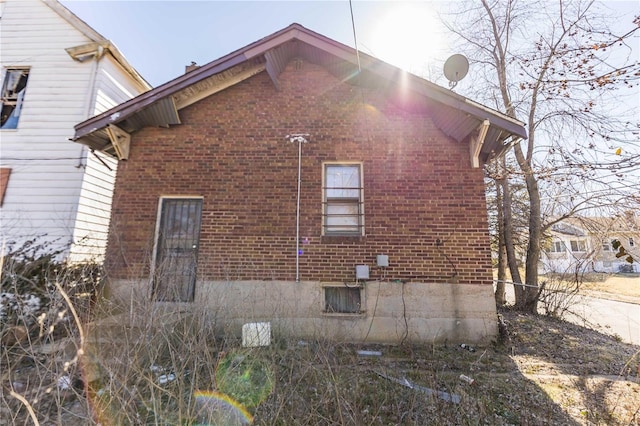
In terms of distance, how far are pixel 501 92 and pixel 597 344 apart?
827cm

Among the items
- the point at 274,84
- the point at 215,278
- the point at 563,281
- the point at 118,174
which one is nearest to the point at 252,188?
the point at 215,278

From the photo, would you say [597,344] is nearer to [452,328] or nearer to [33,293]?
[452,328]

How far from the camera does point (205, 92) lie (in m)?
6.65

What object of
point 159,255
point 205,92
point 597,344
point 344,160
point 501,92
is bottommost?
point 597,344

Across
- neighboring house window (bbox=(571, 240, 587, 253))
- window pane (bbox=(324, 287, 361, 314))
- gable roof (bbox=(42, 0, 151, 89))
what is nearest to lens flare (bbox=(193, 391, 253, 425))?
window pane (bbox=(324, 287, 361, 314))

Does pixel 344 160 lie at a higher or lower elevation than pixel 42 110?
lower

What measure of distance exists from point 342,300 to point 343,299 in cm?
3

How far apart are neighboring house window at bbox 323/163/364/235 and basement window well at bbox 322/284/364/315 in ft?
3.61

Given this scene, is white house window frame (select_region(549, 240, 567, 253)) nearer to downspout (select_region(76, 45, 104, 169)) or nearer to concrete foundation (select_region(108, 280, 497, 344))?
concrete foundation (select_region(108, 280, 497, 344))

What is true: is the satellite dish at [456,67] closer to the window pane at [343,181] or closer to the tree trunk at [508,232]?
the window pane at [343,181]

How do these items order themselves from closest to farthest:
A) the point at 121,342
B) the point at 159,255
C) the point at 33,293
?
the point at 121,342 → the point at 33,293 → the point at 159,255

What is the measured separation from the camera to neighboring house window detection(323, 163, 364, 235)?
613cm

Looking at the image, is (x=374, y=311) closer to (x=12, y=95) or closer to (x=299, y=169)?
(x=299, y=169)

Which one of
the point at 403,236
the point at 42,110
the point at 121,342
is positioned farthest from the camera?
the point at 42,110
